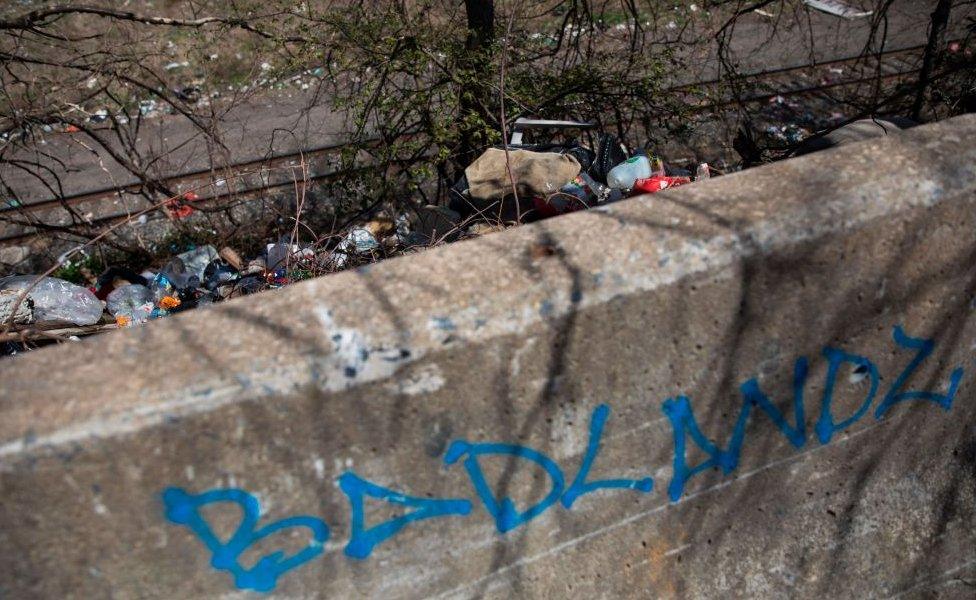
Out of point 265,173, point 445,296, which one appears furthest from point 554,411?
point 265,173

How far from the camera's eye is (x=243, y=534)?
5.05ft

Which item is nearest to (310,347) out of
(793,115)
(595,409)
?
(595,409)

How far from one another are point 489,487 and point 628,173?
9.68 ft

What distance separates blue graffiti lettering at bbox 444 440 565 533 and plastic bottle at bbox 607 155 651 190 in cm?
281

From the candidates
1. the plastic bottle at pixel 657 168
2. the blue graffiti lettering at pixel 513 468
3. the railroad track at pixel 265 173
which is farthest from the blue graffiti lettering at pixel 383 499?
the railroad track at pixel 265 173

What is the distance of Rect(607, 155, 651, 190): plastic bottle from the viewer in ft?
14.1

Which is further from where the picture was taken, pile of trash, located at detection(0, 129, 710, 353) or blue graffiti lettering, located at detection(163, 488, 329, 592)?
pile of trash, located at detection(0, 129, 710, 353)

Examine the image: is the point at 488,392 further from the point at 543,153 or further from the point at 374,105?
the point at 374,105

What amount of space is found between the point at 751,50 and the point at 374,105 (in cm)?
608

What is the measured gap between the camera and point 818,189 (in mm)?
1777

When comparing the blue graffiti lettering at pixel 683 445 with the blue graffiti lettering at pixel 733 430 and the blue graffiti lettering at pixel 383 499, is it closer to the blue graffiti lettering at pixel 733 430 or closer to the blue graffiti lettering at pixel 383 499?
the blue graffiti lettering at pixel 733 430

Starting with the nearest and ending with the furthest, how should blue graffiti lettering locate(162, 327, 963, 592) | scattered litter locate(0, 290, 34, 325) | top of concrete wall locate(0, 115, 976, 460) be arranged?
top of concrete wall locate(0, 115, 976, 460), blue graffiti lettering locate(162, 327, 963, 592), scattered litter locate(0, 290, 34, 325)

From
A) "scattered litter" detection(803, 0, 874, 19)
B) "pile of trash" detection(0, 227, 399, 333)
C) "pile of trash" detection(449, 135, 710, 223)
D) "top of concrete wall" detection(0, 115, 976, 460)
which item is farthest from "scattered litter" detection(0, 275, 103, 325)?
"scattered litter" detection(803, 0, 874, 19)

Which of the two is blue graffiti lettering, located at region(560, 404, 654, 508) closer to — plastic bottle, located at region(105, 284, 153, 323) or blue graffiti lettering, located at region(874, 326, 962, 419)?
blue graffiti lettering, located at region(874, 326, 962, 419)
